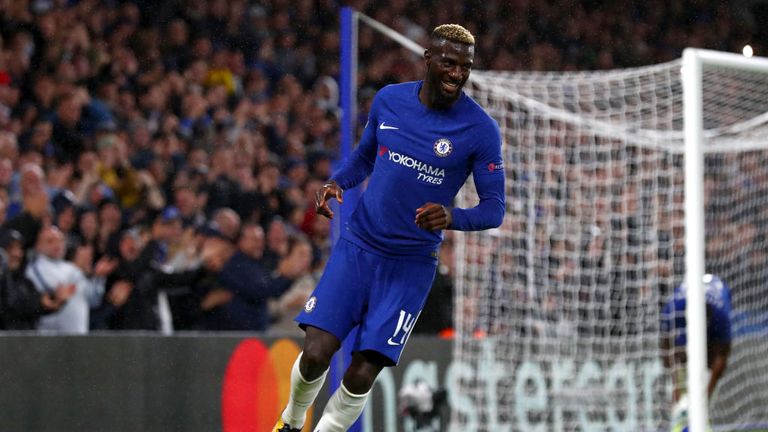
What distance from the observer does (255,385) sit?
30.4 ft

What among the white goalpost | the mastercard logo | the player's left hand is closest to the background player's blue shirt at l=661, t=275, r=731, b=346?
the white goalpost

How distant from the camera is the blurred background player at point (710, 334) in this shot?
923 cm

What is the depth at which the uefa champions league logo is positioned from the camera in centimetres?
570

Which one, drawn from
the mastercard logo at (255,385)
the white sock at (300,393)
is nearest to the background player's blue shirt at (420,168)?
the white sock at (300,393)

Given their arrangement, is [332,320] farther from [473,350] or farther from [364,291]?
[473,350]

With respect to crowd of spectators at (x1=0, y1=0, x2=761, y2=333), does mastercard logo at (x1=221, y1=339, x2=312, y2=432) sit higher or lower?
lower

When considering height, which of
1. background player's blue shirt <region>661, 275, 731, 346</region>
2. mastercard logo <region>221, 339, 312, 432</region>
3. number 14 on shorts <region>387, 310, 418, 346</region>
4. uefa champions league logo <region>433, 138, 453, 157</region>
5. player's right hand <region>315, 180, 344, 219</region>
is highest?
uefa champions league logo <region>433, 138, 453, 157</region>

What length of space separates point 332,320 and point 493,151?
1.12 m

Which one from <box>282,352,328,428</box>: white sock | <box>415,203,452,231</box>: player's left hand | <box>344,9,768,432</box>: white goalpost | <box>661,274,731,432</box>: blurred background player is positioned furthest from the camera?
<box>344,9,768,432</box>: white goalpost

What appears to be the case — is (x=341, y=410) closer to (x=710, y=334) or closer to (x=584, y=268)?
(x=710, y=334)

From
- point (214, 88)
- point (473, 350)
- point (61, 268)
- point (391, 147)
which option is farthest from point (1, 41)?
point (391, 147)

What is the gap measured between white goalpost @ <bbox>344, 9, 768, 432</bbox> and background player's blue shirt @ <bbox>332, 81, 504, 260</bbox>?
164 inches

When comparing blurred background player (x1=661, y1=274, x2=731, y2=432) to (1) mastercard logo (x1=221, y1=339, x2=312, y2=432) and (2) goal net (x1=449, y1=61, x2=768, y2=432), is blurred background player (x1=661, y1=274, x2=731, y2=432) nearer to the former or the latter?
(2) goal net (x1=449, y1=61, x2=768, y2=432)

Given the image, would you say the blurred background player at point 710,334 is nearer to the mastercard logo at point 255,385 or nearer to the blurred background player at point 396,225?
the mastercard logo at point 255,385
